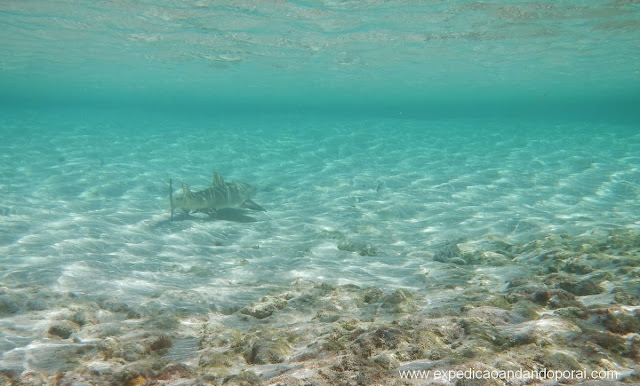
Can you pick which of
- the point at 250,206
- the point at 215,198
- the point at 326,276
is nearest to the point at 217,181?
the point at 215,198

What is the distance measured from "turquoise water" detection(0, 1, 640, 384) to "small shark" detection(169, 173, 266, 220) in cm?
44

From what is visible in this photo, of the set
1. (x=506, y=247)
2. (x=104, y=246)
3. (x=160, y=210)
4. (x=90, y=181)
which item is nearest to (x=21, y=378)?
(x=104, y=246)

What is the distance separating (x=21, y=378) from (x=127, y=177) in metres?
14.6

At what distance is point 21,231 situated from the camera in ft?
27.3

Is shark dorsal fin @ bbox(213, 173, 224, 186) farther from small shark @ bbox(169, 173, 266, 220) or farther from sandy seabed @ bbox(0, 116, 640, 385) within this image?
sandy seabed @ bbox(0, 116, 640, 385)

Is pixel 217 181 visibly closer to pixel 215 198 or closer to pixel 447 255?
pixel 215 198

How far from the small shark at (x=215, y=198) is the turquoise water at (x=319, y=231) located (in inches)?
17.2

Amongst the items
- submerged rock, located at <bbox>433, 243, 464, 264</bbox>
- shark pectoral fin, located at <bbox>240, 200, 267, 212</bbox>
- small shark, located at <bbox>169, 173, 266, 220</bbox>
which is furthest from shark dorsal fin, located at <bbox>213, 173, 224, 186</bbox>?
submerged rock, located at <bbox>433, 243, 464, 264</bbox>

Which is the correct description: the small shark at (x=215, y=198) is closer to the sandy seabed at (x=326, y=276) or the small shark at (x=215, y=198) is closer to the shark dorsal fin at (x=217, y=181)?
the shark dorsal fin at (x=217, y=181)

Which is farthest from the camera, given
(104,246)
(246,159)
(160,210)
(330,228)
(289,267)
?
(246,159)

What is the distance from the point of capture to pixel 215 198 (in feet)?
34.4

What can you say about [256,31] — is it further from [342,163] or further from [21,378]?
[21,378]

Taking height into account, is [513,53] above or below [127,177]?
above

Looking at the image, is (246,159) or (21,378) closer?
(21,378)
